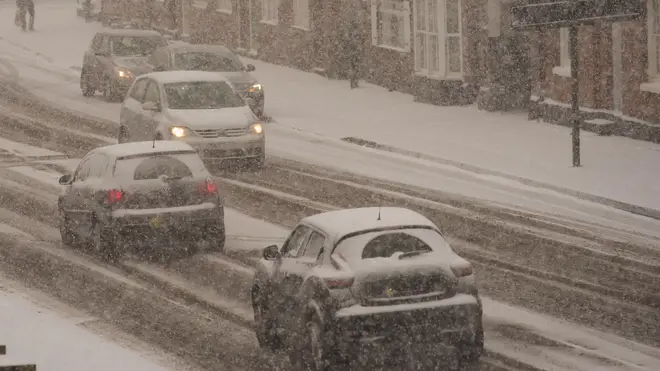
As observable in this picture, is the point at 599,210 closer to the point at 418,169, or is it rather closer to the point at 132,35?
the point at 418,169

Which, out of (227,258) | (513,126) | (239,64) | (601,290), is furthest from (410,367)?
(239,64)

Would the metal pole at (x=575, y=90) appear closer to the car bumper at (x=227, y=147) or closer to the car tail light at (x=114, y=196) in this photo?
the car bumper at (x=227, y=147)

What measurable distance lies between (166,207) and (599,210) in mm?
6541

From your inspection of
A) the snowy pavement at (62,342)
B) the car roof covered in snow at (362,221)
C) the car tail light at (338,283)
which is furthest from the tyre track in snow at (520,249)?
the snowy pavement at (62,342)

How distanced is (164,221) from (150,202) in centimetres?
33

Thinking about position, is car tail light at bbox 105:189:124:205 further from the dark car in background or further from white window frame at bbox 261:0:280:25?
white window frame at bbox 261:0:280:25

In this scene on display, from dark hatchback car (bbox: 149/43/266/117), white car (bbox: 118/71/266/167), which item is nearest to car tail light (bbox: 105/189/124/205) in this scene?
white car (bbox: 118/71/266/167)

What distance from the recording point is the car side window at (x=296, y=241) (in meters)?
13.7

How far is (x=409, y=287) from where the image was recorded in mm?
12344

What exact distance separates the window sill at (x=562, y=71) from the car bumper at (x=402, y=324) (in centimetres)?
1744

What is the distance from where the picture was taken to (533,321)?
588 inches

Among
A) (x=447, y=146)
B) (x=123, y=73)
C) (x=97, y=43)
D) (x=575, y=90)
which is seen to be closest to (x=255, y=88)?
(x=123, y=73)

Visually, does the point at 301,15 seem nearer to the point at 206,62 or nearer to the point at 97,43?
the point at 97,43

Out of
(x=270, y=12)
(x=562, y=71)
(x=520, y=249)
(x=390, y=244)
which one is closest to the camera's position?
(x=390, y=244)
